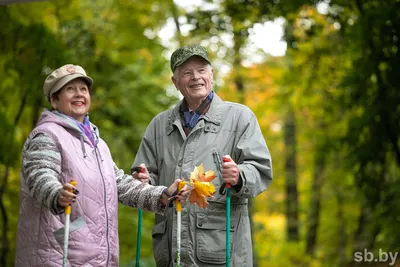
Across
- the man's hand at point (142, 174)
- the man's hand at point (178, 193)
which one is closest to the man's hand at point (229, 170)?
the man's hand at point (178, 193)

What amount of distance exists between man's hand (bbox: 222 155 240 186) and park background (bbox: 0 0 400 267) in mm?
3068

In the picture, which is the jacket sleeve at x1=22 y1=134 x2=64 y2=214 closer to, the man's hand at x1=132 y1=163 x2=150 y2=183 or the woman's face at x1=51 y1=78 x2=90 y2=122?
the woman's face at x1=51 y1=78 x2=90 y2=122

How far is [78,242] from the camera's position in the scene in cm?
246

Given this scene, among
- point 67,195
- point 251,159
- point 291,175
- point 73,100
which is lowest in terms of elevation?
point 67,195

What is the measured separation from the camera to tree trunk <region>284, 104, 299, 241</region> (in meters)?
10.4

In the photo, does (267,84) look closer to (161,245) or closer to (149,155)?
(149,155)

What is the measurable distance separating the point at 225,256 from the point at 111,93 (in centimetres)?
577

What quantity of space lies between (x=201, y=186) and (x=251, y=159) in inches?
13.0

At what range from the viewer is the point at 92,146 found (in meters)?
2.62

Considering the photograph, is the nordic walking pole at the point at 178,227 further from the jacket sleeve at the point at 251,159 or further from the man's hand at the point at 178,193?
the jacket sleeve at the point at 251,159

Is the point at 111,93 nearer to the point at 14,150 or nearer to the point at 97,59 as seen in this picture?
the point at 97,59

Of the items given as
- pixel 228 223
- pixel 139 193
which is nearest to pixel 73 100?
pixel 139 193

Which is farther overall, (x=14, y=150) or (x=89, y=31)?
(x=89, y=31)

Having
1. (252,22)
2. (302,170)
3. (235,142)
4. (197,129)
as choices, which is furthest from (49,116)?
(302,170)
